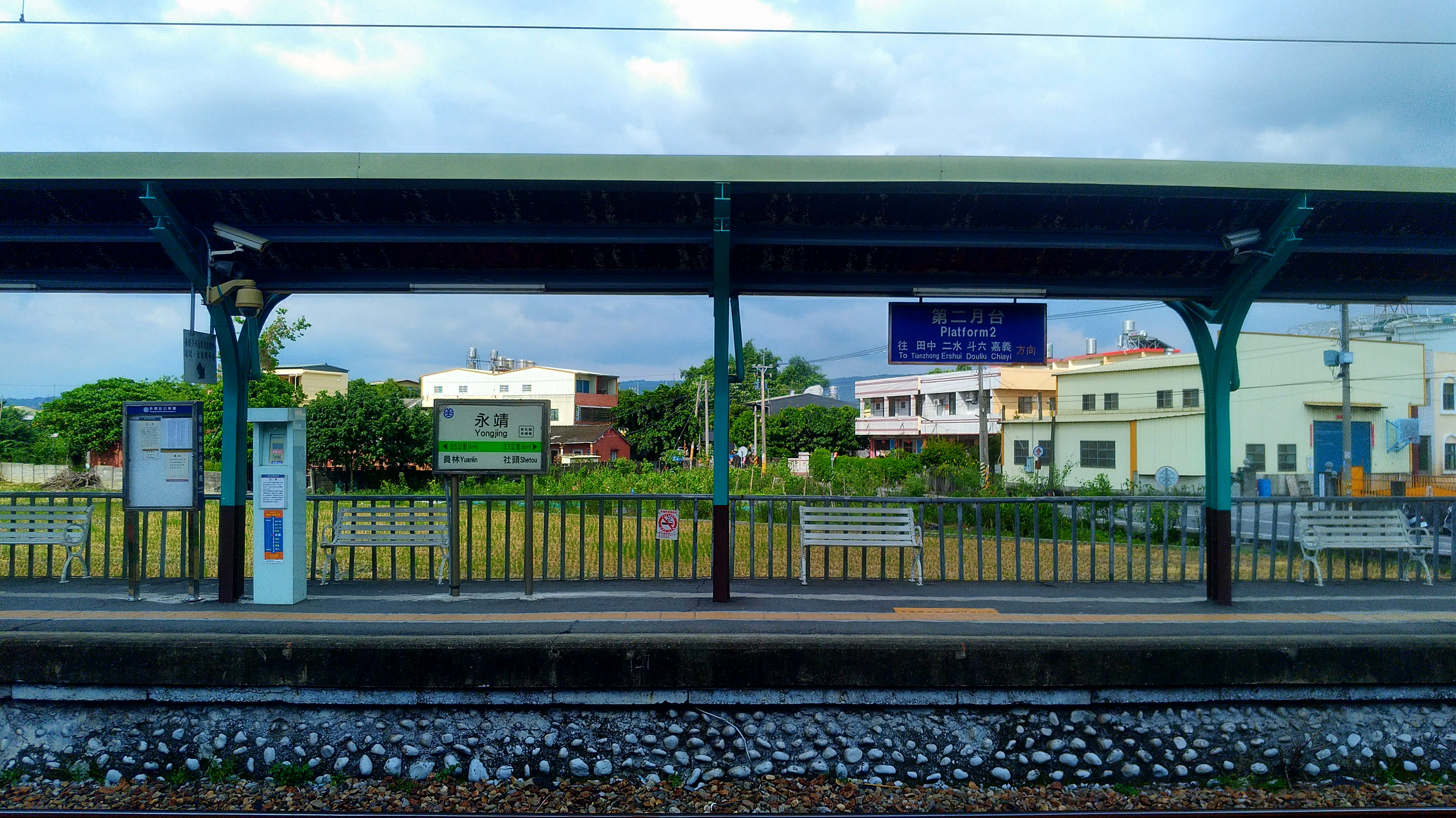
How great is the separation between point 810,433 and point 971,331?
179ft

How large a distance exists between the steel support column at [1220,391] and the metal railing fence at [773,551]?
26 cm

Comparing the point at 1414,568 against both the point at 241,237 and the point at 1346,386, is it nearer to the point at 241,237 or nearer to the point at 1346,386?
the point at 241,237

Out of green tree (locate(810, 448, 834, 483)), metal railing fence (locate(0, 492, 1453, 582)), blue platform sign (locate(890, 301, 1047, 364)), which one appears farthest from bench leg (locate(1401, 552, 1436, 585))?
green tree (locate(810, 448, 834, 483))

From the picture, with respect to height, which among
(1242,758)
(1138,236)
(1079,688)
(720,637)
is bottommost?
(1242,758)

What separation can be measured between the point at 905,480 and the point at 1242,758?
25.2m

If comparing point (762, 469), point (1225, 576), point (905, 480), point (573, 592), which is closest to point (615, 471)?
point (762, 469)

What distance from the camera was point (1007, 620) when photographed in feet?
23.3

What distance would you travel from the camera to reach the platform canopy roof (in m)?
6.95

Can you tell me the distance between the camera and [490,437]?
8.22 m

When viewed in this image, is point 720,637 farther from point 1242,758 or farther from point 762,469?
point 762,469

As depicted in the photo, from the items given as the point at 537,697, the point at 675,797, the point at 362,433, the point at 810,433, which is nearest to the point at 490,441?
the point at 537,697

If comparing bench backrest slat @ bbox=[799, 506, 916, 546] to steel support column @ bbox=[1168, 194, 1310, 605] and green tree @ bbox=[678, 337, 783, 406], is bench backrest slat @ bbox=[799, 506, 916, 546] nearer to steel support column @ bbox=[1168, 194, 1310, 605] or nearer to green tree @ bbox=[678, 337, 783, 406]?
steel support column @ bbox=[1168, 194, 1310, 605]

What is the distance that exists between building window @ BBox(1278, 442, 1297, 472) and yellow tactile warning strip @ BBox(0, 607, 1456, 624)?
30.8m

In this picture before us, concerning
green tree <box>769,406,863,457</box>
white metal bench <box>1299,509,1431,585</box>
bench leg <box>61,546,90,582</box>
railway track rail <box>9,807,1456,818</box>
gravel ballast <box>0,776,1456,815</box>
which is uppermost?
green tree <box>769,406,863,457</box>
